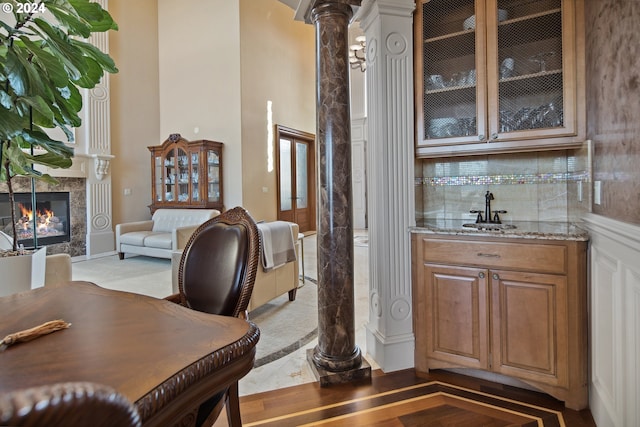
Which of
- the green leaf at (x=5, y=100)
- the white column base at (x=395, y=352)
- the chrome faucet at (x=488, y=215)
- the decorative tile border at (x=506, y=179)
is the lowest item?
the white column base at (x=395, y=352)

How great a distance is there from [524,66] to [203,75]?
6.05 m

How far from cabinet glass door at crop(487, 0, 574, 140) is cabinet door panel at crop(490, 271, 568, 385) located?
825mm

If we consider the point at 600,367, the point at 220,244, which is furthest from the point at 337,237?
the point at 600,367

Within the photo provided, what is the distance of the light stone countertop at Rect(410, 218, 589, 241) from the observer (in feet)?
5.74

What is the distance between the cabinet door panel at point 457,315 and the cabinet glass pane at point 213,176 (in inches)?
199

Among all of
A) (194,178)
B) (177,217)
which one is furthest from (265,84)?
(177,217)

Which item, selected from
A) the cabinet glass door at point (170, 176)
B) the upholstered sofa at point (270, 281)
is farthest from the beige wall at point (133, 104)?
the upholstered sofa at point (270, 281)

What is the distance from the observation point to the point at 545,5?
201 centimetres

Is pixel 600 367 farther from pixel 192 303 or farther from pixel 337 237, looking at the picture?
pixel 192 303

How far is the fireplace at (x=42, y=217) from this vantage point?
5414mm

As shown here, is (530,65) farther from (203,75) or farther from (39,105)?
(203,75)

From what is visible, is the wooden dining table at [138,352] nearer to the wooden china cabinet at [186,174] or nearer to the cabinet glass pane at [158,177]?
the wooden china cabinet at [186,174]

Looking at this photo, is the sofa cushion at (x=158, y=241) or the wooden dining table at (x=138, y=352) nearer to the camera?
the wooden dining table at (x=138, y=352)

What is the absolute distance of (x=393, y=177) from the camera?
2.17 m
